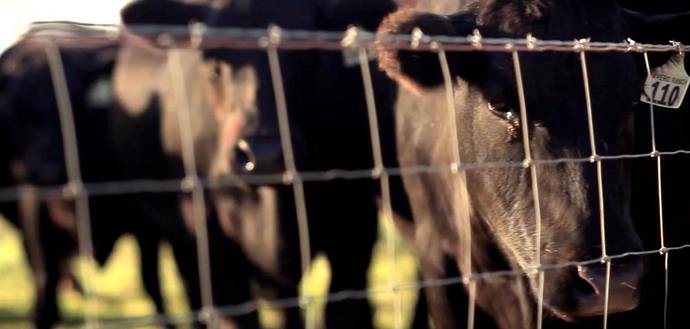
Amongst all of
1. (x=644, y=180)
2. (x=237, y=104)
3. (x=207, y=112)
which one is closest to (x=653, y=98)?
(x=644, y=180)

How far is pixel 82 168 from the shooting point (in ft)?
18.3

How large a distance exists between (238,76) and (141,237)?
1897mm

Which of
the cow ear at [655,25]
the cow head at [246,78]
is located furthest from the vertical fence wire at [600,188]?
the cow head at [246,78]

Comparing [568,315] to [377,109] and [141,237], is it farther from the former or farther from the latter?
[141,237]

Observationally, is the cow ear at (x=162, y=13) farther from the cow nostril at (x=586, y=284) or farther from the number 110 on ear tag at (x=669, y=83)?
the cow nostril at (x=586, y=284)

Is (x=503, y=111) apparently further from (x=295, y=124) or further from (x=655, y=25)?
(x=295, y=124)

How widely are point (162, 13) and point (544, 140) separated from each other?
2066 mm

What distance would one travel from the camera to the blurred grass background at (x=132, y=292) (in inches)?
239

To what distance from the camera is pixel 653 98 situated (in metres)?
3.78

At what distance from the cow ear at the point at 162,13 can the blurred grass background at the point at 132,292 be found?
1300 millimetres

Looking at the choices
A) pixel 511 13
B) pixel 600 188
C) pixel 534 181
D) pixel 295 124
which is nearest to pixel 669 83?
pixel 511 13

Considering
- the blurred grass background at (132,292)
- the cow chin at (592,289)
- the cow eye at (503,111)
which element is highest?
the cow eye at (503,111)

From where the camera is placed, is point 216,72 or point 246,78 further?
point 216,72

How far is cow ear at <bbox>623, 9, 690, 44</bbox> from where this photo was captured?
391cm
